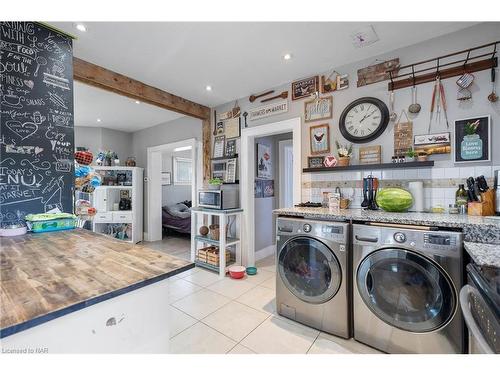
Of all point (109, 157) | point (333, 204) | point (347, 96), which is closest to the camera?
point (333, 204)

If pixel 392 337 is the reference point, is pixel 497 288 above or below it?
above

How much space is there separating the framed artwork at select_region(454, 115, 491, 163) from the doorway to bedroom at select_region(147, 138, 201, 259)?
10.7 ft

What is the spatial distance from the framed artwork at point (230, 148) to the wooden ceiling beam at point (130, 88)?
0.63 m

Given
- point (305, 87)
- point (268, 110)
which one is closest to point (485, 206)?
point (305, 87)

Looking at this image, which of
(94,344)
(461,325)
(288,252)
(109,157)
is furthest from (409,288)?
(109,157)

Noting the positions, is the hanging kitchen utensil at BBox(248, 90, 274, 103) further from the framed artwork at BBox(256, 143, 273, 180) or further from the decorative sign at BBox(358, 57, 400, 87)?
the decorative sign at BBox(358, 57, 400, 87)

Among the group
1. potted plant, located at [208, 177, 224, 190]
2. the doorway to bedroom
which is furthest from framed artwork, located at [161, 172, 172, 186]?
potted plant, located at [208, 177, 224, 190]

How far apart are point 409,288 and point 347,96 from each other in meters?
1.89

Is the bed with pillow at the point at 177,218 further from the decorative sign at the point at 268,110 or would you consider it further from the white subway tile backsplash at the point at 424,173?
the white subway tile backsplash at the point at 424,173

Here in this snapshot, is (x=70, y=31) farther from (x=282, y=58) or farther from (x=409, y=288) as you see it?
(x=409, y=288)

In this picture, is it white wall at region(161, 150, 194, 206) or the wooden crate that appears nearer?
the wooden crate

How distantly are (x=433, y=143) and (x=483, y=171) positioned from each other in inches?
15.8

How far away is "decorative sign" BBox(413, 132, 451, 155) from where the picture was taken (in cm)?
192
